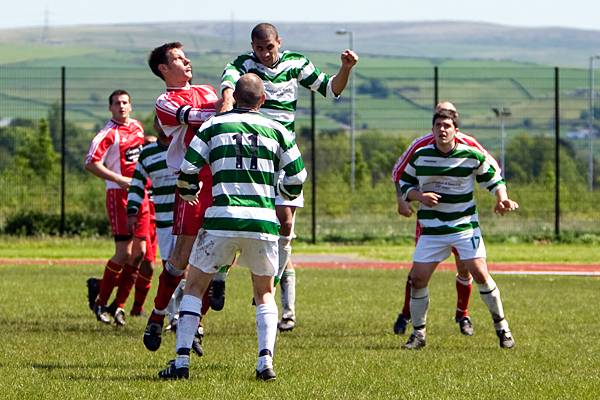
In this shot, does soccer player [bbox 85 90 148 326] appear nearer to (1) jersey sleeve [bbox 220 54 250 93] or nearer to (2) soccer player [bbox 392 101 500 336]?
(2) soccer player [bbox 392 101 500 336]

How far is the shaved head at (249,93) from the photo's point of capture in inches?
368

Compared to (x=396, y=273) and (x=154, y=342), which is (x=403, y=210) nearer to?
(x=154, y=342)

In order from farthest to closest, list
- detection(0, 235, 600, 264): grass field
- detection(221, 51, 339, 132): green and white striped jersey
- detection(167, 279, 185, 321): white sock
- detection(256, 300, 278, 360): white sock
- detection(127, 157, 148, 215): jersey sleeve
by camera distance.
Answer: detection(0, 235, 600, 264): grass field, detection(127, 157, 148, 215): jersey sleeve, detection(167, 279, 185, 321): white sock, detection(221, 51, 339, 132): green and white striped jersey, detection(256, 300, 278, 360): white sock

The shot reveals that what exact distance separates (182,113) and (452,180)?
8.14 ft

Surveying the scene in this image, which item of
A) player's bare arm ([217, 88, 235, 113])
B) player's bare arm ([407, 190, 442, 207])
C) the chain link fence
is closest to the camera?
player's bare arm ([217, 88, 235, 113])

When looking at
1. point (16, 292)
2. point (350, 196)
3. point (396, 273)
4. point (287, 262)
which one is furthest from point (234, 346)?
point (350, 196)

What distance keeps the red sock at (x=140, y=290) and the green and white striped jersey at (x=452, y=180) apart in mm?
3351

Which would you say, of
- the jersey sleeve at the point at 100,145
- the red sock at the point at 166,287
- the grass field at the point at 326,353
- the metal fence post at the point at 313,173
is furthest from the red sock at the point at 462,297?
the metal fence post at the point at 313,173

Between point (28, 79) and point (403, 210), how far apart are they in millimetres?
19885

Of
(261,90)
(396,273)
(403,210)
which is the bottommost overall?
(396,273)

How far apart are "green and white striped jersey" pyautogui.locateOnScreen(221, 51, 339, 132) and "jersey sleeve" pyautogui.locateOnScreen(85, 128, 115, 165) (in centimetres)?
295

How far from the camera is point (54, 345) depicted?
1148 centimetres

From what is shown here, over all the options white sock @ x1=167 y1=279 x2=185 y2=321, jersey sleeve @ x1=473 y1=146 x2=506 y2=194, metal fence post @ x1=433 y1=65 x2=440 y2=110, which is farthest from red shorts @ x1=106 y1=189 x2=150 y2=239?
metal fence post @ x1=433 y1=65 x2=440 y2=110

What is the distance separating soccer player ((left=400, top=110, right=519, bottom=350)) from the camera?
11680mm
